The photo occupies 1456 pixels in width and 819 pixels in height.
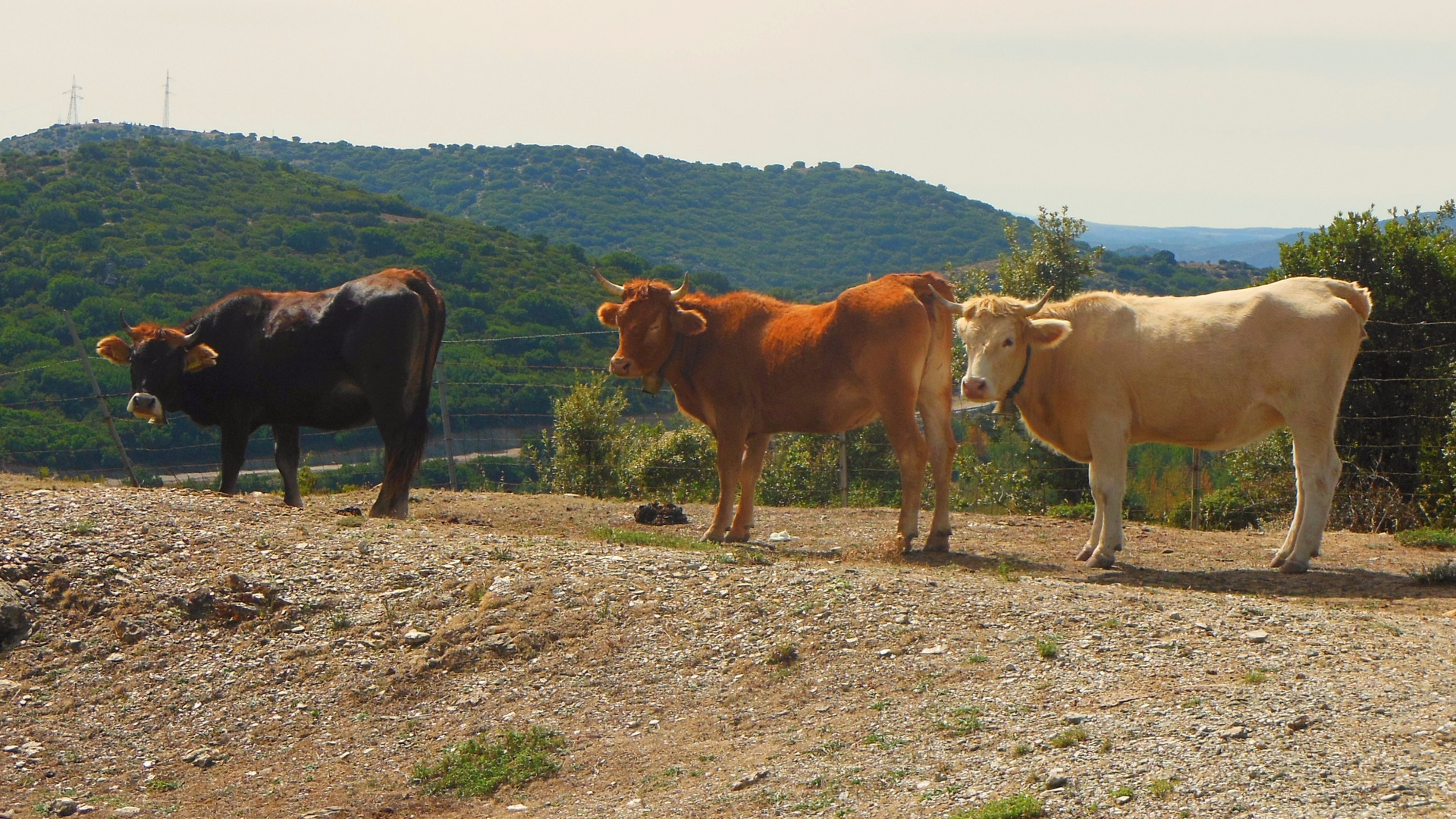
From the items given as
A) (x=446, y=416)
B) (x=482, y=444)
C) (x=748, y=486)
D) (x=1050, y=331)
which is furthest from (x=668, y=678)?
(x=482, y=444)

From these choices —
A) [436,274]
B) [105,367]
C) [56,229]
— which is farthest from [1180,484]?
[56,229]

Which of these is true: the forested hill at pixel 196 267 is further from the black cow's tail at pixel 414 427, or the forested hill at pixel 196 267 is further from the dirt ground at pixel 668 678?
the dirt ground at pixel 668 678

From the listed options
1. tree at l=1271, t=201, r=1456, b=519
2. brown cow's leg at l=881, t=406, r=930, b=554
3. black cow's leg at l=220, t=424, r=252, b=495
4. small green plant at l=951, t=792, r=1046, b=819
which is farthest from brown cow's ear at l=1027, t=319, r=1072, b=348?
black cow's leg at l=220, t=424, r=252, b=495

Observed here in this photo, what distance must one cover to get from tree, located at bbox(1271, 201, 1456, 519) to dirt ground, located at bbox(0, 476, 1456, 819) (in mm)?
5486

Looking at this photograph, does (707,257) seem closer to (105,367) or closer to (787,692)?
(105,367)

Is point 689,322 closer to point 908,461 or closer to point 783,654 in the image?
point 908,461

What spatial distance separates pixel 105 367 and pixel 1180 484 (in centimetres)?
2385

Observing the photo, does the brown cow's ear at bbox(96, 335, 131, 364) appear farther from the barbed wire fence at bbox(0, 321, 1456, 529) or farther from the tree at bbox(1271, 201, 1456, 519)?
the tree at bbox(1271, 201, 1456, 519)

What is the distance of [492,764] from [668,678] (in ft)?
3.63

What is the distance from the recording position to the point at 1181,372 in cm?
1066

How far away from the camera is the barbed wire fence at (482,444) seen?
14.6 m

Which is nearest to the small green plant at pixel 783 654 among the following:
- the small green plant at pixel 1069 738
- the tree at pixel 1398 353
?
the small green plant at pixel 1069 738

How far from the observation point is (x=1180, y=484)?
62.2 ft

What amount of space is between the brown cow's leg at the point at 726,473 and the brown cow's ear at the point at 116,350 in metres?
5.63
